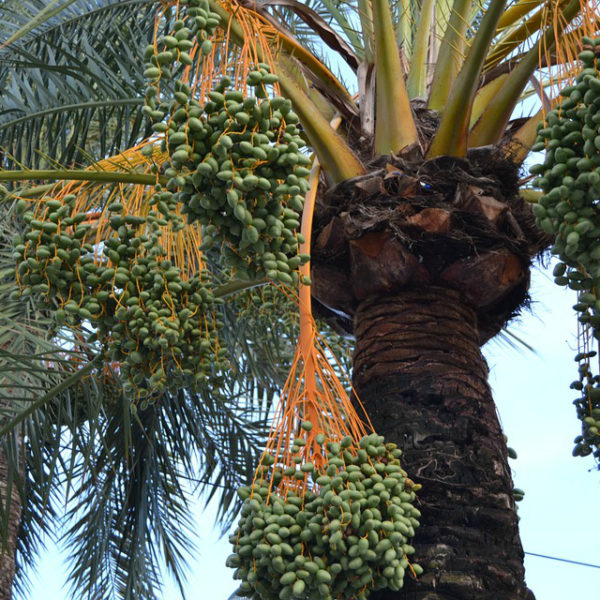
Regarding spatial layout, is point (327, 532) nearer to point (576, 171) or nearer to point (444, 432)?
point (444, 432)

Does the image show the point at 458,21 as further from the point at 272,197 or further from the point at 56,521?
the point at 56,521

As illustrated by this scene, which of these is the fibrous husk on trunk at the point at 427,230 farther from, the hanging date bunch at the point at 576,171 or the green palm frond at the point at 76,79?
the green palm frond at the point at 76,79

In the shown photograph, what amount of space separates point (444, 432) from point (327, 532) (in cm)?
61

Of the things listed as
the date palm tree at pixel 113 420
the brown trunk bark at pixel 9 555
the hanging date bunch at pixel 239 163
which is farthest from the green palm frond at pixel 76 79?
the brown trunk bark at pixel 9 555

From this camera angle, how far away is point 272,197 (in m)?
2.25

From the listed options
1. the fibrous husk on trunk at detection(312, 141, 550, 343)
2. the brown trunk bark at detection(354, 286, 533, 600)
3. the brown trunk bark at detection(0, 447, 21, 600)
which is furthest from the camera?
the brown trunk bark at detection(0, 447, 21, 600)

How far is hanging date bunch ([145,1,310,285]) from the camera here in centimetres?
217

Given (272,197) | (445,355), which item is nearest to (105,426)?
(445,355)

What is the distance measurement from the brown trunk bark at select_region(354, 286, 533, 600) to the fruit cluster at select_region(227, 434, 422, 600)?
170 mm

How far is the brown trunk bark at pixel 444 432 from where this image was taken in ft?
7.88

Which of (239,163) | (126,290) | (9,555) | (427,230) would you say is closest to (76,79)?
(126,290)

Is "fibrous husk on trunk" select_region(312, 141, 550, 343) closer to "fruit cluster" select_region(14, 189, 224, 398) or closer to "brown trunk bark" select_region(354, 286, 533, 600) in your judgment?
"brown trunk bark" select_region(354, 286, 533, 600)

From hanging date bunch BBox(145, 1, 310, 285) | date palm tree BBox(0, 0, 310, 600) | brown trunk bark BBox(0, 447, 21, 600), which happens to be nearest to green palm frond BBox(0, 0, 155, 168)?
date palm tree BBox(0, 0, 310, 600)

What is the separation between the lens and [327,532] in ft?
6.99
